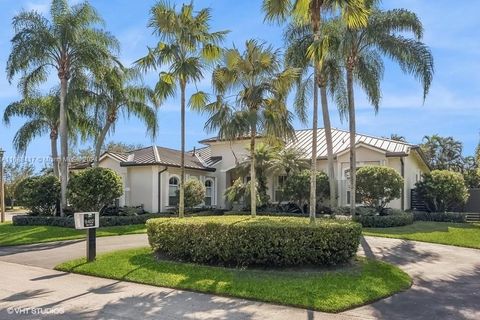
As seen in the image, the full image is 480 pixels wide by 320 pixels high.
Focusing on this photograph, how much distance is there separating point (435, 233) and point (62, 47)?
62.3 ft

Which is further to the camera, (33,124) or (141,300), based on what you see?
(33,124)

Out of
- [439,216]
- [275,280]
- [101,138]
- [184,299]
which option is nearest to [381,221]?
[439,216]

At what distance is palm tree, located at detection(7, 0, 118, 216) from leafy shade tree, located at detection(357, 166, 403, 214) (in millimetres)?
14023

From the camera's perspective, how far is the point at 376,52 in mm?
21062

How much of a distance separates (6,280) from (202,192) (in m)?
17.0

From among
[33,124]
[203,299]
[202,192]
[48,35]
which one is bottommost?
[203,299]

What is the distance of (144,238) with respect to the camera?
55.9ft

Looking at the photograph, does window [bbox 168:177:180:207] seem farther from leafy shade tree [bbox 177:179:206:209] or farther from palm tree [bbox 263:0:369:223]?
palm tree [bbox 263:0:369:223]

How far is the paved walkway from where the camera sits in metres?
7.31

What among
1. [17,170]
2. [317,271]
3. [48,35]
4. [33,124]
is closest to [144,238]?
[317,271]

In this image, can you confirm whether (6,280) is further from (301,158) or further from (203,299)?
(301,158)

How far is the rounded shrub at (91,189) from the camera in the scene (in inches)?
854

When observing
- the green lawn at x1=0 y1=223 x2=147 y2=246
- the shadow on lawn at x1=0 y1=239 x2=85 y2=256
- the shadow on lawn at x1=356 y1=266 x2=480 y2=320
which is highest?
the green lawn at x1=0 y1=223 x2=147 y2=246

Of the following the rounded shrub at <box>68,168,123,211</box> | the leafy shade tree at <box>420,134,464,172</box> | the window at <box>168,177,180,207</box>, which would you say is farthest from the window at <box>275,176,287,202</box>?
the leafy shade tree at <box>420,134,464,172</box>
